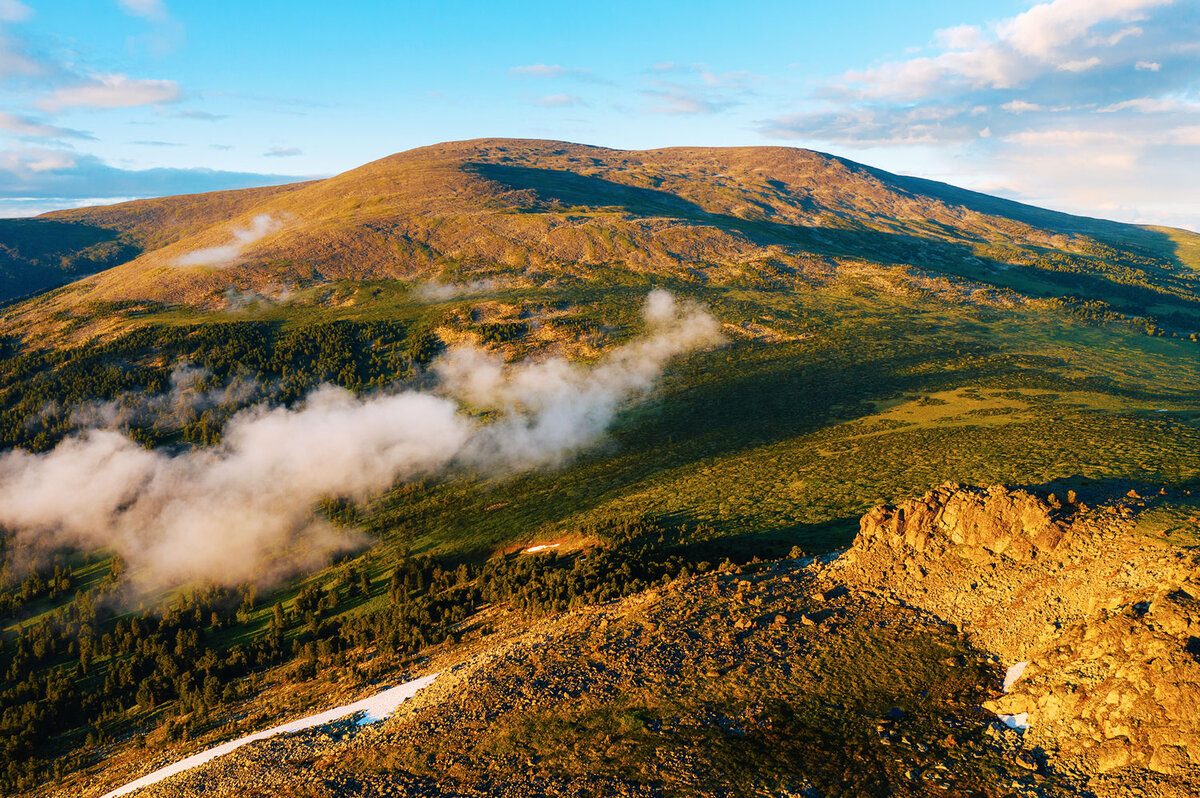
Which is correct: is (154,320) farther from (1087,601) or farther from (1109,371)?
(1109,371)

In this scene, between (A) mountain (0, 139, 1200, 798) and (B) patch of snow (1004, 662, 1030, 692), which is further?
(B) patch of snow (1004, 662, 1030, 692)

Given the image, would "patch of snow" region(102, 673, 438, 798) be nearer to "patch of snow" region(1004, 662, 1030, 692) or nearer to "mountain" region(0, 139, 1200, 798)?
"mountain" region(0, 139, 1200, 798)

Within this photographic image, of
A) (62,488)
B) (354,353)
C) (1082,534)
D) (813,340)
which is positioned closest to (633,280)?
(813,340)

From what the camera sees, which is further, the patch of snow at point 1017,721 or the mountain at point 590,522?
the mountain at point 590,522

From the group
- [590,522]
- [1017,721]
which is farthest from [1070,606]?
[590,522]

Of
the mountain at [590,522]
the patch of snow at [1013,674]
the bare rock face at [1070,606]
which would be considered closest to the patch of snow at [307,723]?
the mountain at [590,522]

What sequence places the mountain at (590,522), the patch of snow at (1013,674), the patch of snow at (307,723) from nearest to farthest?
Answer: the mountain at (590,522) → the patch of snow at (1013,674) → the patch of snow at (307,723)

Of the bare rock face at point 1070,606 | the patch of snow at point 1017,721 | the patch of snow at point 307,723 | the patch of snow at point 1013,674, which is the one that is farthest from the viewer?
the patch of snow at point 307,723

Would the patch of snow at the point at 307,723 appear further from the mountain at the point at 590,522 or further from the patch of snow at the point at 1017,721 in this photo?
the patch of snow at the point at 1017,721

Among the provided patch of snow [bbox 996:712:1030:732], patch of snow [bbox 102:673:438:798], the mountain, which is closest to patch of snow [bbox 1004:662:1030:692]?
the mountain
